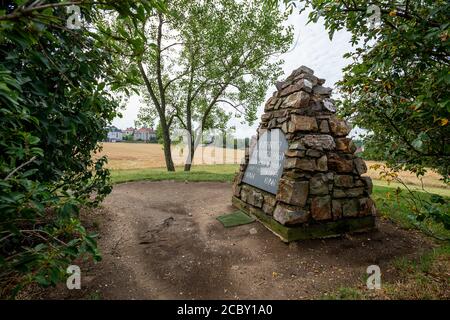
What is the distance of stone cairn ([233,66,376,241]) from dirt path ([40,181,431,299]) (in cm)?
33

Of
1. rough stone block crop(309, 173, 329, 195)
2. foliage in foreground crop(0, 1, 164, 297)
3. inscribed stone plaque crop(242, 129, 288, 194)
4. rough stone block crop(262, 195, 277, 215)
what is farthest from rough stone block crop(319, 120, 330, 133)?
foliage in foreground crop(0, 1, 164, 297)

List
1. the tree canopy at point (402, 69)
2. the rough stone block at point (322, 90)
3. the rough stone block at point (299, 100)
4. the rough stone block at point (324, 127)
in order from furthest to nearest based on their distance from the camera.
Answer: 1. the rough stone block at point (322, 90)
2. the rough stone block at point (324, 127)
3. the rough stone block at point (299, 100)
4. the tree canopy at point (402, 69)

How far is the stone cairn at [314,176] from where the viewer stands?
466 cm

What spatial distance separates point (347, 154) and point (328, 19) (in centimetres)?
315

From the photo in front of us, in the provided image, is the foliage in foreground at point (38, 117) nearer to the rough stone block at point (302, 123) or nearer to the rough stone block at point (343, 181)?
the rough stone block at point (302, 123)

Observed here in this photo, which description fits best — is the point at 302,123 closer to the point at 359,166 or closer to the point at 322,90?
the point at 322,90

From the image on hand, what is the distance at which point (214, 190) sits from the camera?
9.27m

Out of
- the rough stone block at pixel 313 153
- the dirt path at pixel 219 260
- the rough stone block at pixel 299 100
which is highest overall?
the rough stone block at pixel 299 100

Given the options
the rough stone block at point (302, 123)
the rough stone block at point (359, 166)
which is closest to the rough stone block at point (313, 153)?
the rough stone block at point (302, 123)

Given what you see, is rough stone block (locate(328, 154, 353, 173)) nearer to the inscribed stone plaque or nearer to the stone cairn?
the stone cairn

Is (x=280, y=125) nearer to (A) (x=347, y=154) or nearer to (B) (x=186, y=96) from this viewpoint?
(A) (x=347, y=154)

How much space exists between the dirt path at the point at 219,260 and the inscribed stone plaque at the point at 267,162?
1060mm

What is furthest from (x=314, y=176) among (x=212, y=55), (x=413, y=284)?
(x=212, y=55)
